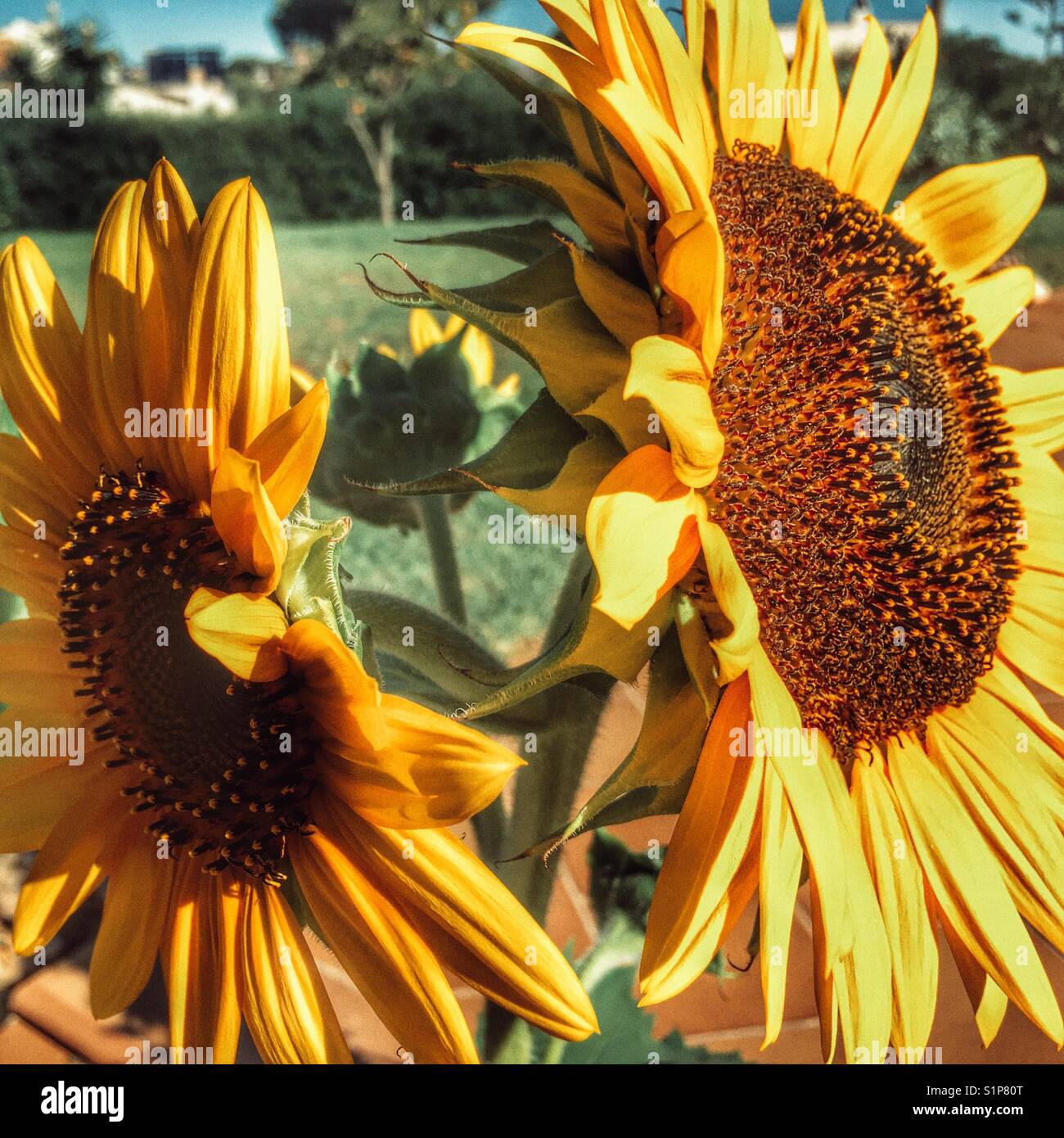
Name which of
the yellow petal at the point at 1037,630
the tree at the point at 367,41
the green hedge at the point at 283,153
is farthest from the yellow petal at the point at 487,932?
the tree at the point at 367,41

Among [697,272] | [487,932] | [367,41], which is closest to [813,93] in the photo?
[697,272]

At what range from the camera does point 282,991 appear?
49 centimetres

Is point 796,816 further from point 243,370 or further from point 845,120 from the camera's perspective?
point 845,120

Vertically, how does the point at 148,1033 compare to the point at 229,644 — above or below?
below

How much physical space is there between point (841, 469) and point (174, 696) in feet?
1.11

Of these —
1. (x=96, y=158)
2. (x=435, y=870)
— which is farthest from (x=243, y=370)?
(x=96, y=158)

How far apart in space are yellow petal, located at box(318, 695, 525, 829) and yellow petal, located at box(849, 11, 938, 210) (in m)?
0.43

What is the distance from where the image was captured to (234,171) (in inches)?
162

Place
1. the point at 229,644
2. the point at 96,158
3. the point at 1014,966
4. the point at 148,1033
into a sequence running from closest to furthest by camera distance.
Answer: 1. the point at 229,644
2. the point at 1014,966
3. the point at 148,1033
4. the point at 96,158

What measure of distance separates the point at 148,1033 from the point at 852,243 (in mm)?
841

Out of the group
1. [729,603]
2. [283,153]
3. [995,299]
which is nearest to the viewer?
[729,603]

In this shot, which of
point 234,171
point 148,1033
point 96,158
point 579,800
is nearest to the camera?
point 579,800

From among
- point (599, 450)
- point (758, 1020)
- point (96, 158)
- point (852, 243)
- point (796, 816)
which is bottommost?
point (758, 1020)

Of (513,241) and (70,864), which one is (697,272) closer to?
(513,241)
